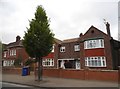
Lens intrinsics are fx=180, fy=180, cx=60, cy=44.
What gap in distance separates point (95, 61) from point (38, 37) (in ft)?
47.3

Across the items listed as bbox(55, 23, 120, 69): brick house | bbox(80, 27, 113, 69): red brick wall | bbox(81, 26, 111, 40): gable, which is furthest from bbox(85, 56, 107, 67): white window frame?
bbox(81, 26, 111, 40): gable

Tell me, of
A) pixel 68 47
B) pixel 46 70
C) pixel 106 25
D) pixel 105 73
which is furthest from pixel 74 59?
pixel 105 73

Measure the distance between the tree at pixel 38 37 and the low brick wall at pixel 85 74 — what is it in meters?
3.84

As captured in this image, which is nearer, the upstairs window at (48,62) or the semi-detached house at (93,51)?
the semi-detached house at (93,51)

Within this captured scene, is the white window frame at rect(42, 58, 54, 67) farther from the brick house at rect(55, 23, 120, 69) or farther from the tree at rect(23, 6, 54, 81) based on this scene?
the tree at rect(23, 6, 54, 81)

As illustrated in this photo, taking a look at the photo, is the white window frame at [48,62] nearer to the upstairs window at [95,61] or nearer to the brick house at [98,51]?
the brick house at [98,51]

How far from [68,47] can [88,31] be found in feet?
22.1

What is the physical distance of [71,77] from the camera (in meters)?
20.4

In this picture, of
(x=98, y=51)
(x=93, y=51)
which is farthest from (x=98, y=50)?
(x=93, y=51)

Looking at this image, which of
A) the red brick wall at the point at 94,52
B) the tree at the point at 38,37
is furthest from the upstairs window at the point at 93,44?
the tree at the point at 38,37

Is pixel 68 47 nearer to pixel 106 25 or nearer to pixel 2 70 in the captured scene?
pixel 106 25

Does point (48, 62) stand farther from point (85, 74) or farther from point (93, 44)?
point (85, 74)

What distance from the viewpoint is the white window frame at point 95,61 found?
29.0m

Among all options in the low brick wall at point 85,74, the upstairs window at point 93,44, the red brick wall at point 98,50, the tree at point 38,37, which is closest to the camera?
the low brick wall at point 85,74
